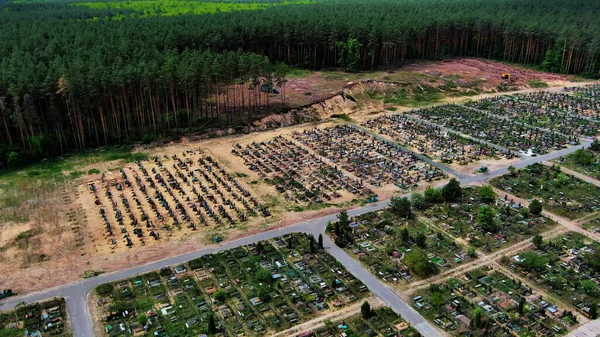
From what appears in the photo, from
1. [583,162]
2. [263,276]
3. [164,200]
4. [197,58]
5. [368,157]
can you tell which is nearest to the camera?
[263,276]

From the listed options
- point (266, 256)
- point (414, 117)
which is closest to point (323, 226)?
point (266, 256)

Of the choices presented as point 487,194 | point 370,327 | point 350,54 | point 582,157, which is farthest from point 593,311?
point 350,54

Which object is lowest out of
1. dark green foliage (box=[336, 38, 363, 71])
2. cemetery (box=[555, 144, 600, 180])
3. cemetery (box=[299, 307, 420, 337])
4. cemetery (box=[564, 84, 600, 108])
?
cemetery (box=[299, 307, 420, 337])

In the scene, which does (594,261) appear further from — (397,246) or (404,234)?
(397,246)

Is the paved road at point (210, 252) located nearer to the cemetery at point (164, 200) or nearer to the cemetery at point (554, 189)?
the cemetery at point (164, 200)

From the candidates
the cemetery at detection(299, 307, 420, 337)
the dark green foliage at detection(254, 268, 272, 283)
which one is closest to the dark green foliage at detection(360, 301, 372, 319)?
the cemetery at detection(299, 307, 420, 337)

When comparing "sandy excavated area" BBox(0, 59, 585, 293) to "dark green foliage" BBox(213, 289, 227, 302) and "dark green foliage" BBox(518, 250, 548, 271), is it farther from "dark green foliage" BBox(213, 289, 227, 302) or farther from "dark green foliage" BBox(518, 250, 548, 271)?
Answer: "dark green foliage" BBox(518, 250, 548, 271)
